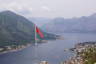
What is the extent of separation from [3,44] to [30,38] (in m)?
36.3

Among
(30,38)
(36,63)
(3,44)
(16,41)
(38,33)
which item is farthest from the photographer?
(30,38)

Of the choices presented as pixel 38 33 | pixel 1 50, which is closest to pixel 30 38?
pixel 1 50

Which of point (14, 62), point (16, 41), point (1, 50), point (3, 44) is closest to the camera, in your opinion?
point (14, 62)

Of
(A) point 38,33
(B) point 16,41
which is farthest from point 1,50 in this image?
(A) point 38,33

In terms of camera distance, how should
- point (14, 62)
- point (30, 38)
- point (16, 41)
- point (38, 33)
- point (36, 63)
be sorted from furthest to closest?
1. point (30, 38)
2. point (16, 41)
3. point (14, 62)
4. point (36, 63)
5. point (38, 33)

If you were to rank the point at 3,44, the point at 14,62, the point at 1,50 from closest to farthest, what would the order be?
the point at 14,62
the point at 1,50
the point at 3,44

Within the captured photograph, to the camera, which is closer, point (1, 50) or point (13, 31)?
point (1, 50)

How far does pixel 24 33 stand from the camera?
19938 centimetres

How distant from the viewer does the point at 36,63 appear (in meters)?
85.2

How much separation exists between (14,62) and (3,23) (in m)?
110

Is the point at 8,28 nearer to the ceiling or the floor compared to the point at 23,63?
nearer to the ceiling

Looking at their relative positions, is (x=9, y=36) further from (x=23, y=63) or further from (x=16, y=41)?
(x=23, y=63)

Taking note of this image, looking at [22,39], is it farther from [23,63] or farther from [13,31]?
[23,63]

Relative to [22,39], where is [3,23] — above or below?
above
